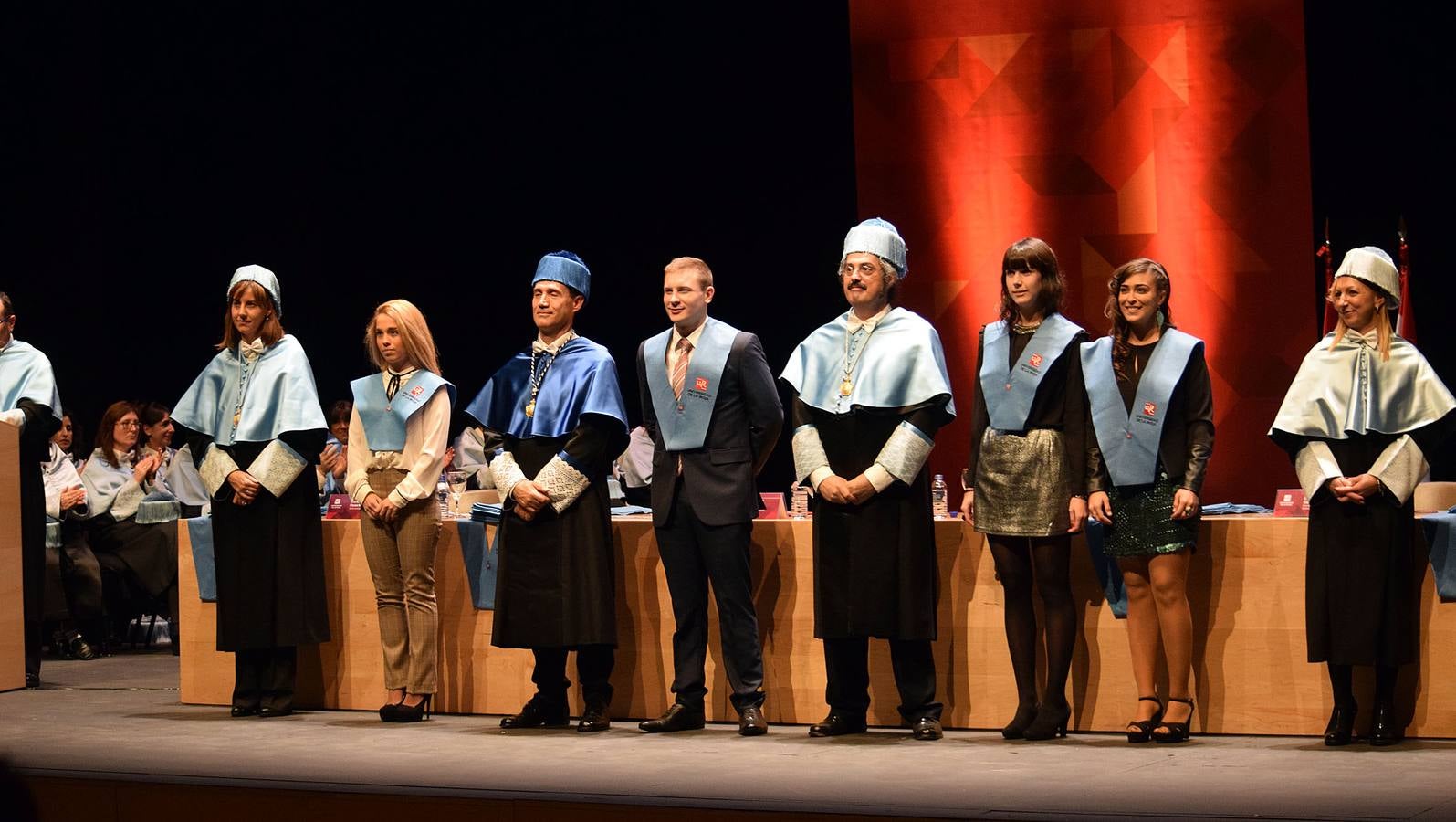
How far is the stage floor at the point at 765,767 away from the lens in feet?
11.0

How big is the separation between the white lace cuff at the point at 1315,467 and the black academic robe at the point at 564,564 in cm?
193

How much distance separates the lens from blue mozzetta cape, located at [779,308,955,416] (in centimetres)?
468

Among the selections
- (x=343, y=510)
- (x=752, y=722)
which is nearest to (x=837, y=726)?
(x=752, y=722)

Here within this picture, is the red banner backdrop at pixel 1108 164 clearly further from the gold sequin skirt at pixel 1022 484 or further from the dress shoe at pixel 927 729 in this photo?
the dress shoe at pixel 927 729

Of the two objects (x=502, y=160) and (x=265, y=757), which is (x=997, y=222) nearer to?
(x=265, y=757)

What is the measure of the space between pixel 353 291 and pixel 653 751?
7027mm

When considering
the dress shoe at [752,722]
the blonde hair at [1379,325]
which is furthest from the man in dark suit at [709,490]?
the blonde hair at [1379,325]

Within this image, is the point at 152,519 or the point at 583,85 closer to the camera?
the point at 152,519

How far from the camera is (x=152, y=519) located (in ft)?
28.2

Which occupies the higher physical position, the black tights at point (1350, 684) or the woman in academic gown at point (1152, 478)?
the woman in academic gown at point (1152, 478)

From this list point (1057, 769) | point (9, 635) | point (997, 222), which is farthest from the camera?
point (997, 222)

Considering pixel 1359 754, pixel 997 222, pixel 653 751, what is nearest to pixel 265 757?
pixel 653 751

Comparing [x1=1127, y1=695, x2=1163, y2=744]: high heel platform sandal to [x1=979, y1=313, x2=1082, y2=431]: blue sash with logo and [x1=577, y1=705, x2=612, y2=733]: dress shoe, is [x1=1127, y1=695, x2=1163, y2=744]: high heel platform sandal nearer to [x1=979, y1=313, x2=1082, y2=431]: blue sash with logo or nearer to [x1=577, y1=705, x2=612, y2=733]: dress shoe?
[x1=979, y1=313, x2=1082, y2=431]: blue sash with logo

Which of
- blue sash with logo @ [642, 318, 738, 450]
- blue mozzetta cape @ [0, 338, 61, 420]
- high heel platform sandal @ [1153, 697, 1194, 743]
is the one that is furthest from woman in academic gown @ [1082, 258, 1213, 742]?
blue mozzetta cape @ [0, 338, 61, 420]
